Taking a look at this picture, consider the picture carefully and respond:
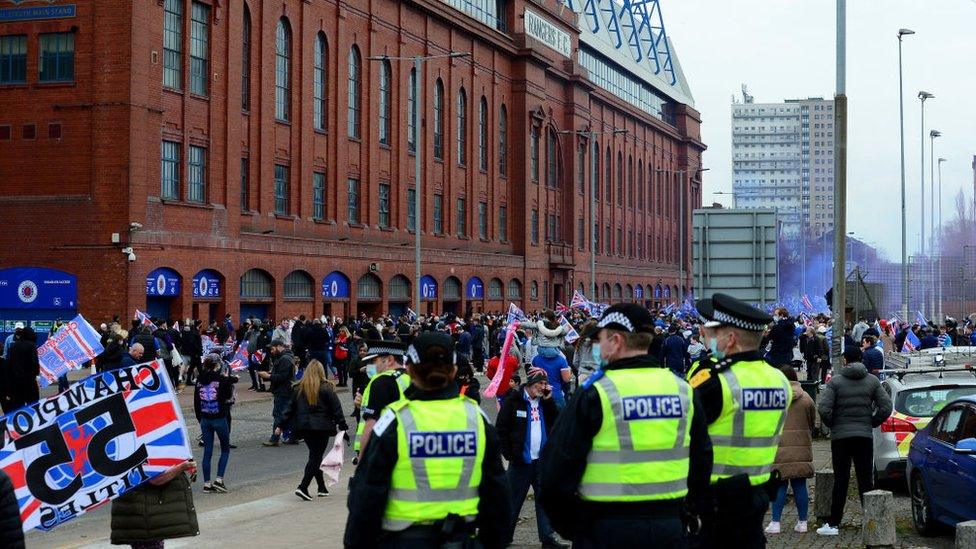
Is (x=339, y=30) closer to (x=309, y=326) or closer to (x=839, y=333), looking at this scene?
(x=309, y=326)

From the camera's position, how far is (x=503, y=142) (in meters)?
71.6

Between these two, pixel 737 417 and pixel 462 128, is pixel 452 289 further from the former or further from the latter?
pixel 737 417

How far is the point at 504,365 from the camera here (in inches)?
708

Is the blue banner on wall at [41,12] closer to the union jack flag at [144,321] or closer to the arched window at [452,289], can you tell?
the union jack flag at [144,321]

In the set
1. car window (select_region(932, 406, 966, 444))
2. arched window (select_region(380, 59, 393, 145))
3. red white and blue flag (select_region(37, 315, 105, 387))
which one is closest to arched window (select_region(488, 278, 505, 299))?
arched window (select_region(380, 59, 393, 145))

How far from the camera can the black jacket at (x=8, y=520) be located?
5.59 m

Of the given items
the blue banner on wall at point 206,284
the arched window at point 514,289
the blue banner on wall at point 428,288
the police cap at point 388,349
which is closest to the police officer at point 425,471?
the police cap at point 388,349

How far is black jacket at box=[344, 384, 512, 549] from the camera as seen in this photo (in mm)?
6324

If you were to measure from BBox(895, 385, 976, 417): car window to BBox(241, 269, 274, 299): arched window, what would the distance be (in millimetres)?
31814

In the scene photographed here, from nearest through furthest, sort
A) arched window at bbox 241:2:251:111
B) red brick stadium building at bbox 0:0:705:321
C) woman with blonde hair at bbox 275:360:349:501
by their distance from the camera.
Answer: woman with blonde hair at bbox 275:360:349:501 < red brick stadium building at bbox 0:0:705:321 < arched window at bbox 241:2:251:111

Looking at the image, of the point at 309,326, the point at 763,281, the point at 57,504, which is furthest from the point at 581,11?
the point at 57,504

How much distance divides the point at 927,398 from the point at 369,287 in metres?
39.8

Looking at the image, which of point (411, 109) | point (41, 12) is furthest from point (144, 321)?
point (411, 109)

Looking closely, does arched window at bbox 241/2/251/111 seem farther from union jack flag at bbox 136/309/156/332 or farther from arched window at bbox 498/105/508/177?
arched window at bbox 498/105/508/177
